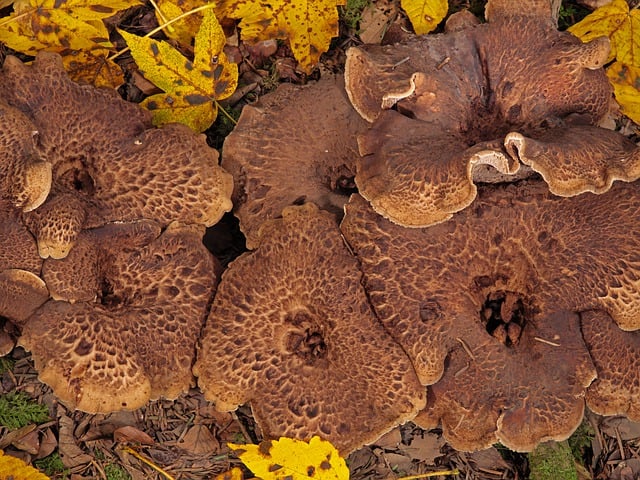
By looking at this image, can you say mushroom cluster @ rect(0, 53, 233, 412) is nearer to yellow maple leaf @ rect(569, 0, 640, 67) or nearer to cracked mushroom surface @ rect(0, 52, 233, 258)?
cracked mushroom surface @ rect(0, 52, 233, 258)

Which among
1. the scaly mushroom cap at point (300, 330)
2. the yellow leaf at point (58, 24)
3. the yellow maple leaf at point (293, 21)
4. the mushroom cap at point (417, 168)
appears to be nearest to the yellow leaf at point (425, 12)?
the yellow maple leaf at point (293, 21)

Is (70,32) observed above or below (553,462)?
above

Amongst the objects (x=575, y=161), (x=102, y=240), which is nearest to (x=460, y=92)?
(x=575, y=161)

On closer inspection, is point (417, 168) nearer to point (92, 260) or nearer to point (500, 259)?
point (500, 259)

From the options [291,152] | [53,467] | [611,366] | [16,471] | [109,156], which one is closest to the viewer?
[611,366]

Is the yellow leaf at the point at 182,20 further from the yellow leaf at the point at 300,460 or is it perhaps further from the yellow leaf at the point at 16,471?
the yellow leaf at the point at 16,471

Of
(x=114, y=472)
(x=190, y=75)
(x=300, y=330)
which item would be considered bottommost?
(x=114, y=472)

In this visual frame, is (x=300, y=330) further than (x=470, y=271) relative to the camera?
Yes
